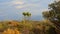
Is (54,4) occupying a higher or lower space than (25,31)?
higher

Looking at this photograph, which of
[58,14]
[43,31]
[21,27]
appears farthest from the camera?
[21,27]

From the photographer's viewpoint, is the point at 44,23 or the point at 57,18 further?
the point at 44,23

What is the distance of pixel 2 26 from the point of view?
38656 millimetres

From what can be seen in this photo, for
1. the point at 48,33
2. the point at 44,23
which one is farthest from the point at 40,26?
the point at 48,33

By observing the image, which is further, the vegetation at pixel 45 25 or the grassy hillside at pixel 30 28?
the grassy hillside at pixel 30 28

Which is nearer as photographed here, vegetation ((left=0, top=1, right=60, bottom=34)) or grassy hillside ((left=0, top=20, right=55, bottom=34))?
vegetation ((left=0, top=1, right=60, bottom=34))

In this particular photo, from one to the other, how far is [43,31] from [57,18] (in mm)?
3009

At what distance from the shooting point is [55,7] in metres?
33.2

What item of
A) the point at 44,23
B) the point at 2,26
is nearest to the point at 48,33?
the point at 44,23

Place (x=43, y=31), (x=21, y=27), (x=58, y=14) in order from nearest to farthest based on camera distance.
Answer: (x=58, y=14), (x=43, y=31), (x=21, y=27)

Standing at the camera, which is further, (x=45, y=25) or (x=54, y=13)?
(x=45, y=25)

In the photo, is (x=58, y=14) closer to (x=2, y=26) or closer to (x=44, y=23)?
(x=44, y=23)

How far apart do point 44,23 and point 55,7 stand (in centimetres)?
449

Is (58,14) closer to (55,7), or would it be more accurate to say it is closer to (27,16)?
(55,7)
